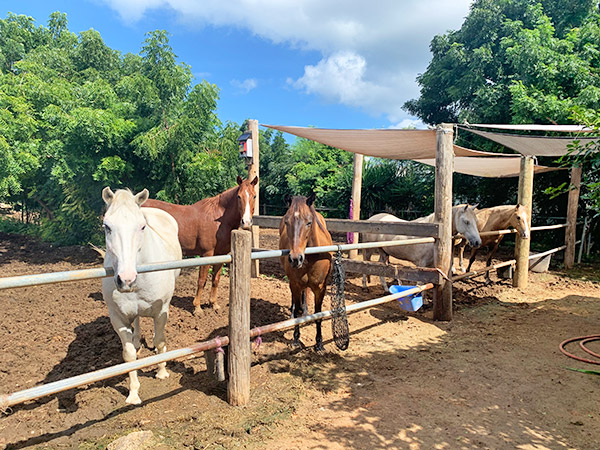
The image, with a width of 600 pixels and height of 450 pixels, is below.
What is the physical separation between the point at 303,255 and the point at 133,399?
1.68 m

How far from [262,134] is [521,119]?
62.1ft

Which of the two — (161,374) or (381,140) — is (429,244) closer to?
(381,140)

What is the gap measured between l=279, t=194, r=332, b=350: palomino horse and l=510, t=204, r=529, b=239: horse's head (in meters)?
4.58

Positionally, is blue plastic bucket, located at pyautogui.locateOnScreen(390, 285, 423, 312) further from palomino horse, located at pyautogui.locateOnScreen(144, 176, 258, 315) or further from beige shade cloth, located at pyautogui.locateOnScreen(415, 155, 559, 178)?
beige shade cloth, located at pyautogui.locateOnScreen(415, 155, 559, 178)

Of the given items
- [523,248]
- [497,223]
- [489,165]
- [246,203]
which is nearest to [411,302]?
[246,203]

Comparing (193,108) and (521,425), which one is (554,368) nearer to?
(521,425)

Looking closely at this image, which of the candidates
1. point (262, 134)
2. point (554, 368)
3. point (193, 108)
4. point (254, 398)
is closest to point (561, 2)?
point (193, 108)

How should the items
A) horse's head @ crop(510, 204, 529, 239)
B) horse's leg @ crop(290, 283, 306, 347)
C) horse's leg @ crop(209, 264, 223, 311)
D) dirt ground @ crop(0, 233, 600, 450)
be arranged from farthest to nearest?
1. horse's head @ crop(510, 204, 529, 239)
2. horse's leg @ crop(209, 264, 223, 311)
3. horse's leg @ crop(290, 283, 306, 347)
4. dirt ground @ crop(0, 233, 600, 450)

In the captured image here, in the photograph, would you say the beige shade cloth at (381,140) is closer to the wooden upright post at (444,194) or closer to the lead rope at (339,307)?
the wooden upright post at (444,194)

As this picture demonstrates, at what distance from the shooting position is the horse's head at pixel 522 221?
6.64m

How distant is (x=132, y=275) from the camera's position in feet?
6.80

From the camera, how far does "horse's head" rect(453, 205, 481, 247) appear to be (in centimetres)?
610

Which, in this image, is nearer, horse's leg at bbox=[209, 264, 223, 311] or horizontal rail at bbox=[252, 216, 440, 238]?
horizontal rail at bbox=[252, 216, 440, 238]

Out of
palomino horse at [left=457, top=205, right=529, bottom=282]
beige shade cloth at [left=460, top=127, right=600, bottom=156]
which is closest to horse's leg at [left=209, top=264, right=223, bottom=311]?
beige shade cloth at [left=460, top=127, right=600, bottom=156]
